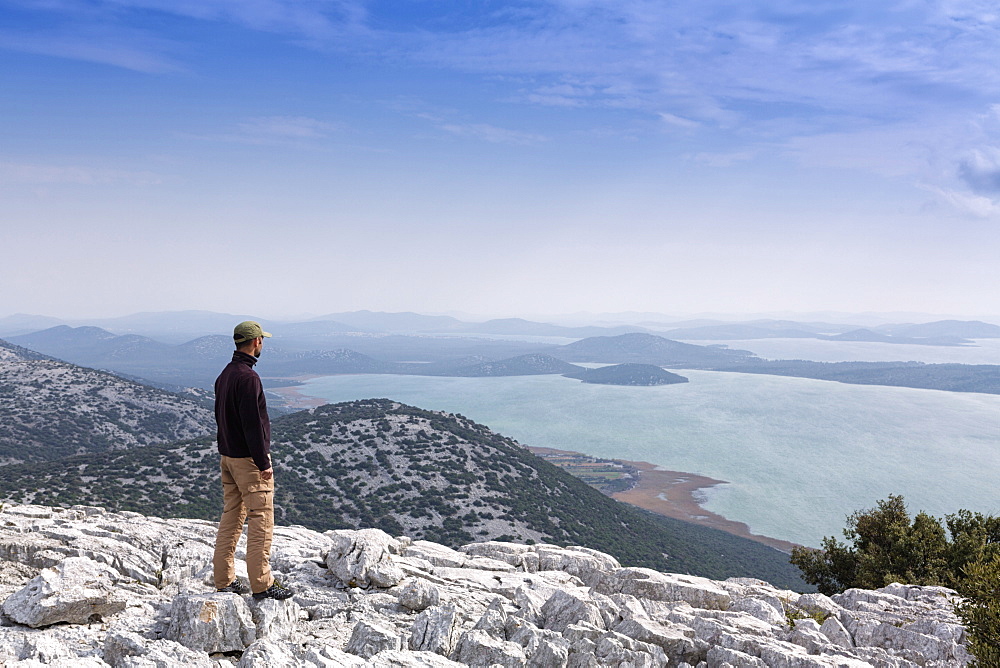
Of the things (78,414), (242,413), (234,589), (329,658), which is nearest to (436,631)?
(329,658)

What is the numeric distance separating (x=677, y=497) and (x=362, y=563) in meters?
128

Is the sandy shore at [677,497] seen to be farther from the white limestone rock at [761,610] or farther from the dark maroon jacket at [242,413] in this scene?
the dark maroon jacket at [242,413]

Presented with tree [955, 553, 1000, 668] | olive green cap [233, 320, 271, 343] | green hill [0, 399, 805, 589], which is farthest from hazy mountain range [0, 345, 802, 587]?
tree [955, 553, 1000, 668]

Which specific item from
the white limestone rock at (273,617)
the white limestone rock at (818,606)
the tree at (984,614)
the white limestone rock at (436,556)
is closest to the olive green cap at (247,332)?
the white limestone rock at (273,617)

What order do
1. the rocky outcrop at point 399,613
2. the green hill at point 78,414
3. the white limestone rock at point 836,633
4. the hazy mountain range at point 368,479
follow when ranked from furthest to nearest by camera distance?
the green hill at point 78,414, the hazy mountain range at point 368,479, the white limestone rock at point 836,633, the rocky outcrop at point 399,613

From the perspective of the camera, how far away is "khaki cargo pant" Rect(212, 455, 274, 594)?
25.4 feet

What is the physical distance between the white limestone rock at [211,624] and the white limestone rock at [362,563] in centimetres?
269

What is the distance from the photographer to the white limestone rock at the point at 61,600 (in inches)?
278

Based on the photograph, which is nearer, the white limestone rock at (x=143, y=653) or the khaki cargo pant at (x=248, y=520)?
the white limestone rock at (x=143, y=653)

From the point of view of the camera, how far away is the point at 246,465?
7.78 m

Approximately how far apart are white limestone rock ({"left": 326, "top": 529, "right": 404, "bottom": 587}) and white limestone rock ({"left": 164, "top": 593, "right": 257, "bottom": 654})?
2685 mm

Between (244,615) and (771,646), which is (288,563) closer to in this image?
(244,615)

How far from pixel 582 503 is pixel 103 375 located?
9730 cm

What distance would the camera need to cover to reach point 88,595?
746cm
